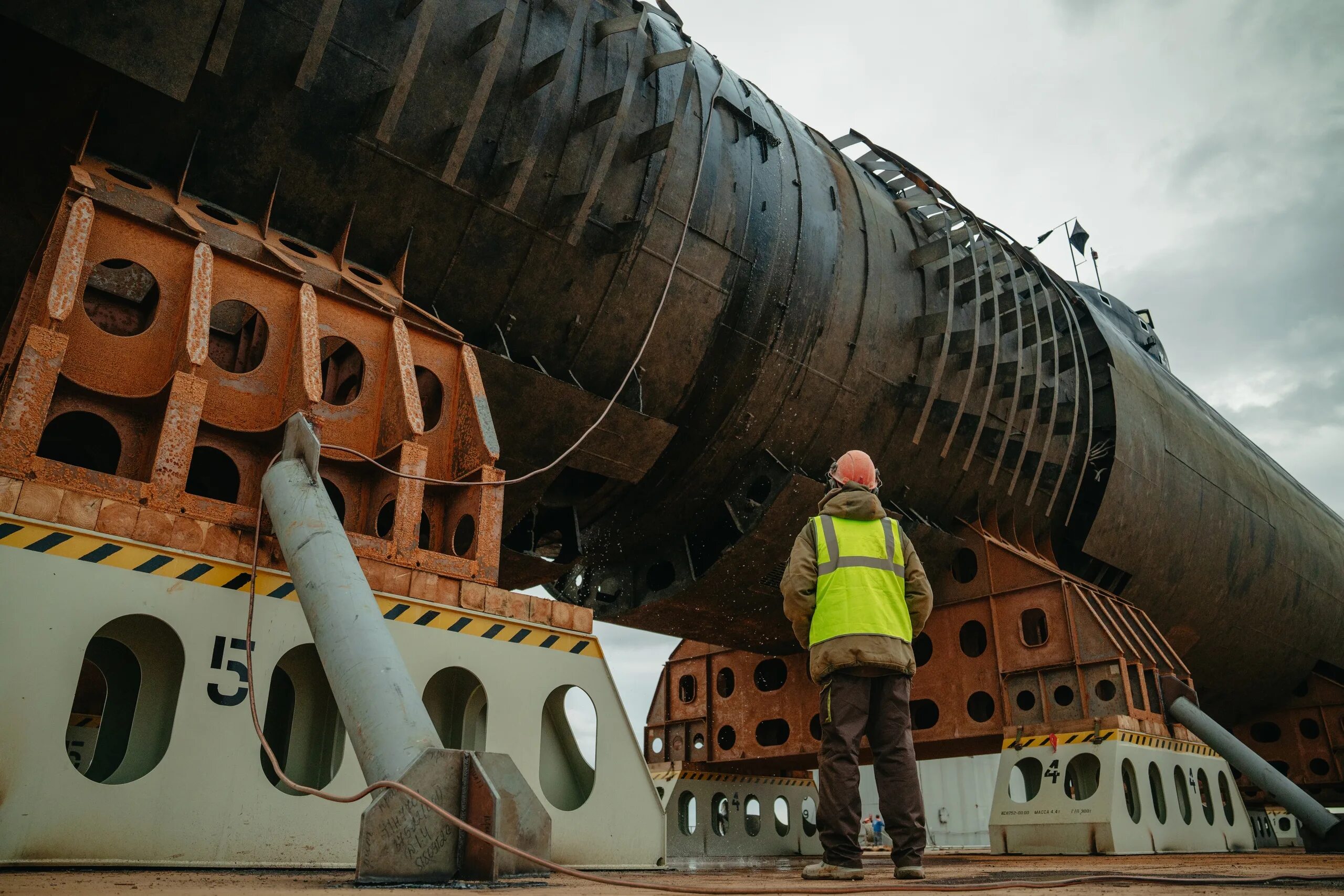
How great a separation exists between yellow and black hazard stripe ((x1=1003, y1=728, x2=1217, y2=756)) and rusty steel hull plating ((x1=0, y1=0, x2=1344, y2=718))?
5.35ft

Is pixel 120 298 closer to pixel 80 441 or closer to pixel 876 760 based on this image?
pixel 80 441

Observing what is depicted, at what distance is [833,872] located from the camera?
3.21 metres

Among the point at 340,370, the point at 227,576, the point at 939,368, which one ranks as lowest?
the point at 227,576

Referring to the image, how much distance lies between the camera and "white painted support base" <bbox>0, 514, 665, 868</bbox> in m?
2.36

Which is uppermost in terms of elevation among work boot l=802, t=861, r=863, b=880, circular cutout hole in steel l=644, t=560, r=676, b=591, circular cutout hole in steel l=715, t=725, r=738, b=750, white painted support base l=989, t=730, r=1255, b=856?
circular cutout hole in steel l=644, t=560, r=676, b=591

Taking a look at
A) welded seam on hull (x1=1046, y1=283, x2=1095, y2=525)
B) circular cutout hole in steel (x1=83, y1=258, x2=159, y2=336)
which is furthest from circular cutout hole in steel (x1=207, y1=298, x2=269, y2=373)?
welded seam on hull (x1=1046, y1=283, x2=1095, y2=525)

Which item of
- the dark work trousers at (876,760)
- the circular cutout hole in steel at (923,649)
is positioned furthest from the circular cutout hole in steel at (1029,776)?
the dark work trousers at (876,760)

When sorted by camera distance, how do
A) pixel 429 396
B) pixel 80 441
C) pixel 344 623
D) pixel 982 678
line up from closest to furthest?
pixel 344 623 < pixel 80 441 < pixel 429 396 < pixel 982 678

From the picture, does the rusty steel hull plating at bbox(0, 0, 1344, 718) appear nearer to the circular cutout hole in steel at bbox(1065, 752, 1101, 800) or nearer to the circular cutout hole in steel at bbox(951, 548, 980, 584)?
the circular cutout hole in steel at bbox(951, 548, 980, 584)

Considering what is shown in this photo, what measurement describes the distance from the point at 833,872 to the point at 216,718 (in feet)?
6.80

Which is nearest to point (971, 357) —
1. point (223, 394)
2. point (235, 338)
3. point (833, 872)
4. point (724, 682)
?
point (724, 682)

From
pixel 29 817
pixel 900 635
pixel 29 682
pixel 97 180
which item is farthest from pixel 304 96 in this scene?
pixel 900 635

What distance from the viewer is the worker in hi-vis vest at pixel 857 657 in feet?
11.1

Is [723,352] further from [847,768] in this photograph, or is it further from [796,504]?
[847,768]
